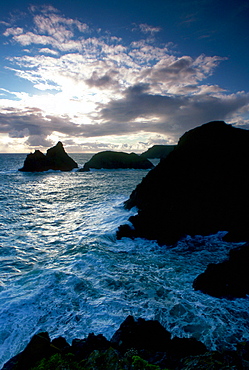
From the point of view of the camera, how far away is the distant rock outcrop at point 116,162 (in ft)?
323

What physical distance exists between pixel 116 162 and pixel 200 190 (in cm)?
8745

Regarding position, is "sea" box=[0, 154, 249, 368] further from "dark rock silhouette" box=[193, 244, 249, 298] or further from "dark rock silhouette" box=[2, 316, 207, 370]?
"dark rock silhouette" box=[2, 316, 207, 370]

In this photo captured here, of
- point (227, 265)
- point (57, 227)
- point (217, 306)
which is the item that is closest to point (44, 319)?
point (217, 306)

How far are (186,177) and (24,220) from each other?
17512mm

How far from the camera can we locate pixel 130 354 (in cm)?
452

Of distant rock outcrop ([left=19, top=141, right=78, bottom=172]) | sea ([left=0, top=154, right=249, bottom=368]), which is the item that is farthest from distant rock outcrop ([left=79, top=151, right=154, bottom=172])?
sea ([left=0, top=154, right=249, bottom=368])

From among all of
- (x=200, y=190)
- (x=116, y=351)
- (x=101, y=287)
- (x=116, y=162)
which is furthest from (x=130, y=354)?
(x=116, y=162)

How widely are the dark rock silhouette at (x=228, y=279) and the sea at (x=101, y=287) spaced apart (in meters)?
0.35

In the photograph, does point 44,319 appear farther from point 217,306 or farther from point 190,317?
point 217,306

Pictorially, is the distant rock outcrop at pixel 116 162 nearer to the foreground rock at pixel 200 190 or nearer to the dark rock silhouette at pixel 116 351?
the foreground rock at pixel 200 190

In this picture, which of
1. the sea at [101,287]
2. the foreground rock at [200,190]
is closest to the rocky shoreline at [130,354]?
the sea at [101,287]

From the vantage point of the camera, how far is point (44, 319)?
268 inches

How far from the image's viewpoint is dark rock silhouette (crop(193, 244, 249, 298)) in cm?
805

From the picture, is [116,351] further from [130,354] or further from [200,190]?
[200,190]
